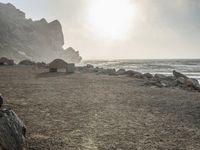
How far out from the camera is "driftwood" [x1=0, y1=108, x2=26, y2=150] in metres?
6.22

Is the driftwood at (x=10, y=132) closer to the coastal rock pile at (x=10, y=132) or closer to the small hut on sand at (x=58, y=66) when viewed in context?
the coastal rock pile at (x=10, y=132)

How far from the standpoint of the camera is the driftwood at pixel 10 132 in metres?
6.22

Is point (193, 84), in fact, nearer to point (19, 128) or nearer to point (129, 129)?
point (129, 129)

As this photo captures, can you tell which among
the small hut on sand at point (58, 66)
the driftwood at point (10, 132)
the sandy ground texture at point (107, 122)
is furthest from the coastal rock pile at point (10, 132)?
the small hut on sand at point (58, 66)

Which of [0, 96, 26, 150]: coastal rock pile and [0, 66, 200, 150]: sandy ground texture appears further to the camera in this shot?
[0, 66, 200, 150]: sandy ground texture

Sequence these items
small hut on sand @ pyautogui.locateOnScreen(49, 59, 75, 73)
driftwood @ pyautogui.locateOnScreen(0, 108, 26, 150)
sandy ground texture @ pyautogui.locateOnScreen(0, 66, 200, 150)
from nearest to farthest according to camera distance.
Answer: driftwood @ pyautogui.locateOnScreen(0, 108, 26, 150)
sandy ground texture @ pyautogui.locateOnScreen(0, 66, 200, 150)
small hut on sand @ pyautogui.locateOnScreen(49, 59, 75, 73)

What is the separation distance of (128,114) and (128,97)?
484 centimetres

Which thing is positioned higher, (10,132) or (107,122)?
(10,132)

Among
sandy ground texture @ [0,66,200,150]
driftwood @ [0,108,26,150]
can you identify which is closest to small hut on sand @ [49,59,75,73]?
sandy ground texture @ [0,66,200,150]

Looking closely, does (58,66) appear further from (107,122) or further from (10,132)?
(10,132)

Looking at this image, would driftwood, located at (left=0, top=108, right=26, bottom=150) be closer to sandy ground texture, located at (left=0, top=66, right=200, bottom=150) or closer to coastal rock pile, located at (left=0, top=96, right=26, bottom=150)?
coastal rock pile, located at (left=0, top=96, right=26, bottom=150)

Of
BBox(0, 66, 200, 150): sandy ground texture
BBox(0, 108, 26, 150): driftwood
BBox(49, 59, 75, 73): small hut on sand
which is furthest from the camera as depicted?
BBox(49, 59, 75, 73): small hut on sand

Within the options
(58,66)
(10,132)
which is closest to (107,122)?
(10,132)

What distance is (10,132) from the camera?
660 cm
